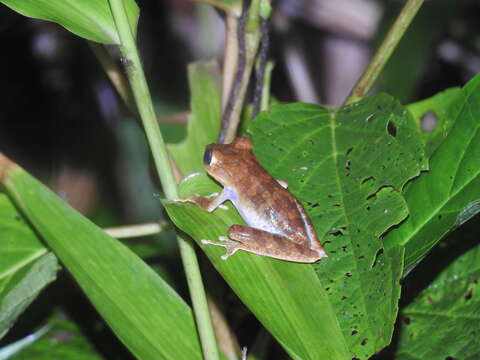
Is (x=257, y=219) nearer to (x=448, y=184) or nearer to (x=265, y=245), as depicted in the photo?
(x=265, y=245)

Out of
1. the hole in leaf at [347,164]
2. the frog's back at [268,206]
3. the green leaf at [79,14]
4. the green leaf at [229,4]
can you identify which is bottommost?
the frog's back at [268,206]

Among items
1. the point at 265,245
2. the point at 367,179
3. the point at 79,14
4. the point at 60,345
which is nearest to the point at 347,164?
the point at 367,179

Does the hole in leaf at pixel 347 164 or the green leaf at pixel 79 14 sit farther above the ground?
the green leaf at pixel 79 14

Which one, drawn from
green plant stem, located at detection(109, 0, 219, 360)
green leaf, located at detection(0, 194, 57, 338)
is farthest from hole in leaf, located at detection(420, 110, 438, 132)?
green leaf, located at detection(0, 194, 57, 338)

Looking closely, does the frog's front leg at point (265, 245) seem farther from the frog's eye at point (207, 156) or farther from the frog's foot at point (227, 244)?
the frog's eye at point (207, 156)

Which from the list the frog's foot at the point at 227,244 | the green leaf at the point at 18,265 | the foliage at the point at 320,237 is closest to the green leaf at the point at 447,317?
the foliage at the point at 320,237

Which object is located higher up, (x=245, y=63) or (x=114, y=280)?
(x=245, y=63)

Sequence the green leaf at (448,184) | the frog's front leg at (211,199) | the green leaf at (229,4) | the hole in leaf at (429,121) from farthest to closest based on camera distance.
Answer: the hole in leaf at (429,121), the green leaf at (229,4), the frog's front leg at (211,199), the green leaf at (448,184)

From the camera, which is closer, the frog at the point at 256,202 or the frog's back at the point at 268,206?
the frog at the point at 256,202

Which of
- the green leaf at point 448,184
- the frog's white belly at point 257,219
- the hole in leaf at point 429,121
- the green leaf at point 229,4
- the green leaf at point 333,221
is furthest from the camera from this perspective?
the hole in leaf at point 429,121
